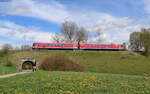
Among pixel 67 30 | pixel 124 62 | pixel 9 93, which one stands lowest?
pixel 124 62

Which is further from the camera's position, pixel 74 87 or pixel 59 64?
pixel 59 64

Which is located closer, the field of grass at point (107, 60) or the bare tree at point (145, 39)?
the field of grass at point (107, 60)

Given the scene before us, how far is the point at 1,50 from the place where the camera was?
46.8 metres

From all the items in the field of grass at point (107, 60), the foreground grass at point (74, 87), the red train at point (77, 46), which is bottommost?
the field of grass at point (107, 60)

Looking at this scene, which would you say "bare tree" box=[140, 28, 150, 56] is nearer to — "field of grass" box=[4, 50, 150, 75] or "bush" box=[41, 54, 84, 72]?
"field of grass" box=[4, 50, 150, 75]

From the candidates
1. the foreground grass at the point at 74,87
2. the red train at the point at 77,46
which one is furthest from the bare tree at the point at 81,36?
the foreground grass at the point at 74,87

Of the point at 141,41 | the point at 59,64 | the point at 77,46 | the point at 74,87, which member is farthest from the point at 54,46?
the point at 74,87

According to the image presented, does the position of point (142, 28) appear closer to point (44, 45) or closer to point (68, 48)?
point (68, 48)

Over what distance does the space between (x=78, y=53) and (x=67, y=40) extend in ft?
54.7

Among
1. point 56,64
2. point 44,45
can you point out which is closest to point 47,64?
point 56,64

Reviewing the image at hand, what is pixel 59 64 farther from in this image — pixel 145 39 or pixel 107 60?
pixel 145 39

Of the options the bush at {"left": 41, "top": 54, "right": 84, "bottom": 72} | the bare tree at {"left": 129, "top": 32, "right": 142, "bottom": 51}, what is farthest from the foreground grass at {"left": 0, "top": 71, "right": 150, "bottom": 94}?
the bare tree at {"left": 129, "top": 32, "right": 142, "bottom": 51}

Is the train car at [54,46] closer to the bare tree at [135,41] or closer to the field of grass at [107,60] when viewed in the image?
the field of grass at [107,60]

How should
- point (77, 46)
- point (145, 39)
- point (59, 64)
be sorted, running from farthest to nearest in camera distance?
point (77, 46), point (145, 39), point (59, 64)
